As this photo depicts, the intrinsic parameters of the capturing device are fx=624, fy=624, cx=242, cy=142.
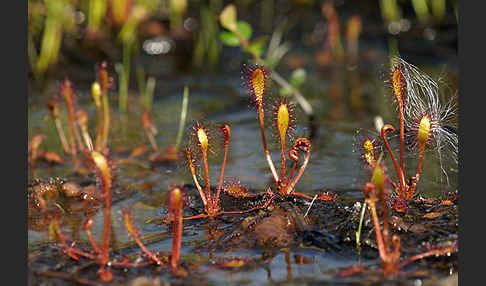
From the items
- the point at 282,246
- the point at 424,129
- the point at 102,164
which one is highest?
the point at 424,129

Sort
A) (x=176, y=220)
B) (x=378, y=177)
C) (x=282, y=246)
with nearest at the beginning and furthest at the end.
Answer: (x=378, y=177)
(x=176, y=220)
(x=282, y=246)

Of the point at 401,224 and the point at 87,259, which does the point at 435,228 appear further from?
the point at 87,259

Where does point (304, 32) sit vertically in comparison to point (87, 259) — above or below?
above

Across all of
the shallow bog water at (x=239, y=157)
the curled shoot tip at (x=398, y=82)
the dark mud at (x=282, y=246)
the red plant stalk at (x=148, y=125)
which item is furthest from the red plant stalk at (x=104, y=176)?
the red plant stalk at (x=148, y=125)

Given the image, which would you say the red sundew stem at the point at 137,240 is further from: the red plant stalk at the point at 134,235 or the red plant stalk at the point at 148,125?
the red plant stalk at the point at 148,125

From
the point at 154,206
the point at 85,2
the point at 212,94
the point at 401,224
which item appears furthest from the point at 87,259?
the point at 85,2

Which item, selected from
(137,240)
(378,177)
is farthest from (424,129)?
(137,240)

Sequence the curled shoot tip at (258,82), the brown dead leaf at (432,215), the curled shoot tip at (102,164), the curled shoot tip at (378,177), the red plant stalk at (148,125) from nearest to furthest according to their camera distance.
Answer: the curled shoot tip at (378,177) < the curled shoot tip at (102,164) < the brown dead leaf at (432,215) < the curled shoot tip at (258,82) < the red plant stalk at (148,125)

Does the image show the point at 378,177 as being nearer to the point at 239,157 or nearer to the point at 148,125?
the point at 239,157
